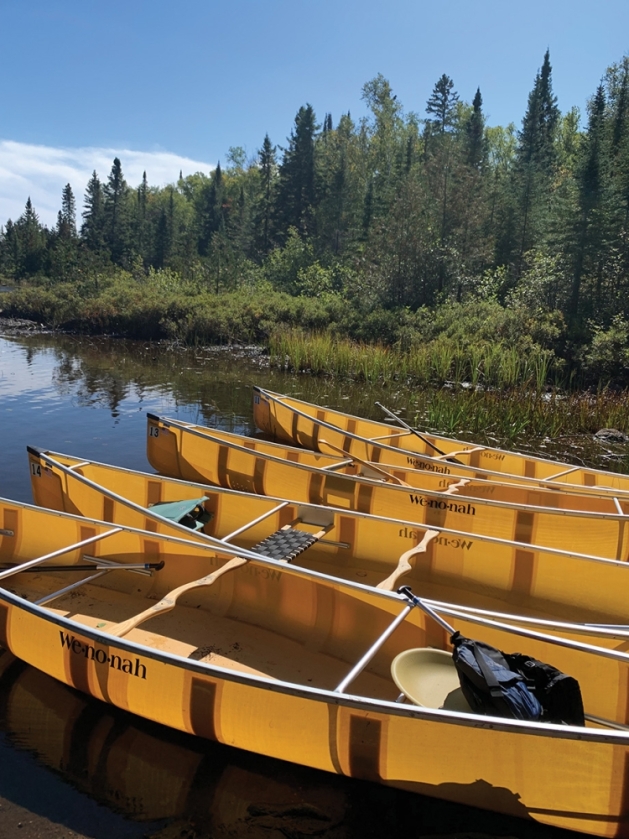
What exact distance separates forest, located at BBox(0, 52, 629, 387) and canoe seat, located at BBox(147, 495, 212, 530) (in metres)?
12.7

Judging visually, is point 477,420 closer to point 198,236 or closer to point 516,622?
point 516,622

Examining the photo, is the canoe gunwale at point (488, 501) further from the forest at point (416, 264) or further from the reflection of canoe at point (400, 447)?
the forest at point (416, 264)

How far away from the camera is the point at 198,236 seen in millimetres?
72562

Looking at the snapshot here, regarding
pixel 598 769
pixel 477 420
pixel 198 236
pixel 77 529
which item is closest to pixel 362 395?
pixel 477 420

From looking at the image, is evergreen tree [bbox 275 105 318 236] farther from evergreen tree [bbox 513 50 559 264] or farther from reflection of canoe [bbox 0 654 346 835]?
reflection of canoe [bbox 0 654 346 835]

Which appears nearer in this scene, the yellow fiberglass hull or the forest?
the yellow fiberglass hull

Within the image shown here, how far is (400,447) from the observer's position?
11727 mm

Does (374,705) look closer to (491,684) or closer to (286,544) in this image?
(491,684)

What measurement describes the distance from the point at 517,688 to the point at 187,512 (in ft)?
14.3

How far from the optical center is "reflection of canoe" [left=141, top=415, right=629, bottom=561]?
7.06m

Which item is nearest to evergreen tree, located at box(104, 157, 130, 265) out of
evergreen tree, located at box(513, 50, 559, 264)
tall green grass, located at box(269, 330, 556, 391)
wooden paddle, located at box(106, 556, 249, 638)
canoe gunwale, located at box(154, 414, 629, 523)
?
evergreen tree, located at box(513, 50, 559, 264)

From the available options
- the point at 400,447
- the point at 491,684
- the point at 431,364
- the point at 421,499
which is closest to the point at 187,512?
the point at 421,499

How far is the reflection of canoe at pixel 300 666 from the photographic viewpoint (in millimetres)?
3434

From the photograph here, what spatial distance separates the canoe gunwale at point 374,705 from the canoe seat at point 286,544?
1855 millimetres
